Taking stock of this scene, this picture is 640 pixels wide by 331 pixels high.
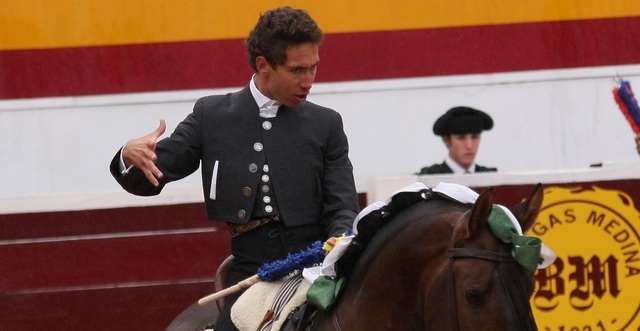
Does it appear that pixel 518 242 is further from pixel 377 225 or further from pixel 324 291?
pixel 324 291

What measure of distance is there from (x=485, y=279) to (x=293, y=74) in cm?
88

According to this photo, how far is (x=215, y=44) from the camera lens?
6215mm

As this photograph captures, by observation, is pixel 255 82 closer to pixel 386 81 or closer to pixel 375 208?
pixel 375 208

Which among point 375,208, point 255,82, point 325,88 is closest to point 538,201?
point 375,208

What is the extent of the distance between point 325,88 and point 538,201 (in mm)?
3158

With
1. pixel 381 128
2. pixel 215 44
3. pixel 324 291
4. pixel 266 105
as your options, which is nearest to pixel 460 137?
pixel 381 128

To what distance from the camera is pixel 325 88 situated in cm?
613

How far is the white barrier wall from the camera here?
6.01 meters

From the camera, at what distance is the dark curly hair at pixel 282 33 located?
3.43 metres

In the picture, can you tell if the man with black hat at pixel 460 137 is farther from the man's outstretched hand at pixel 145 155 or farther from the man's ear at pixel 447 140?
the man's outstretched hand at pixel 145 155

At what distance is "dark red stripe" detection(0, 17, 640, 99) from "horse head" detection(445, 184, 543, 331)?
329cm

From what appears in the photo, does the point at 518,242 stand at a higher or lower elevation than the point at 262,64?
lower

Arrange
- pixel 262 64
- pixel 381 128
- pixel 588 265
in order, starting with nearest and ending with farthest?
pixel 262 64 → pixel 588 265 → pixel 381 128

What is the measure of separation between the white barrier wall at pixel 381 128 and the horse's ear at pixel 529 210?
2892 mm
